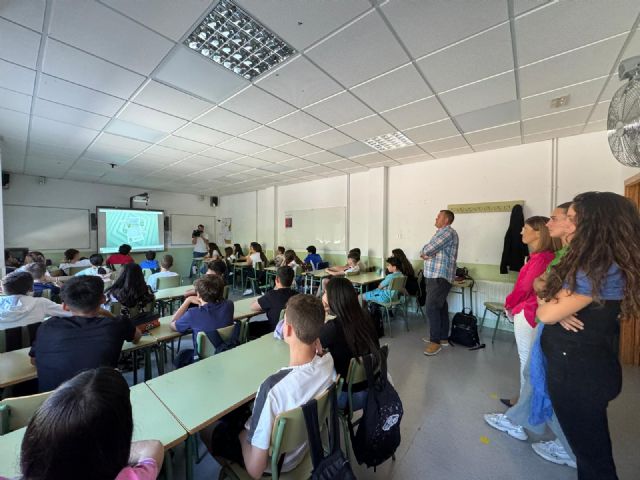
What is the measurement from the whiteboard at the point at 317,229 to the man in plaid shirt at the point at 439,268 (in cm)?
317

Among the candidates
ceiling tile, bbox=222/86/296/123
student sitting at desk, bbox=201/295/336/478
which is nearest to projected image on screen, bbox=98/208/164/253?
ceiling tile, bbox=222/86/296/123

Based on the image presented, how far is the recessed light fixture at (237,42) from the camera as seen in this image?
181cm

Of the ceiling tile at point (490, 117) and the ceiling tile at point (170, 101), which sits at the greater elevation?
the ceiling tile at point (490, 117)

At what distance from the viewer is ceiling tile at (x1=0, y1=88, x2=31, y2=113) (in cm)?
266

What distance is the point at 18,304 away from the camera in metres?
2.21

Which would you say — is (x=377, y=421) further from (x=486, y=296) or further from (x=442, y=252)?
(x=486, y=296)

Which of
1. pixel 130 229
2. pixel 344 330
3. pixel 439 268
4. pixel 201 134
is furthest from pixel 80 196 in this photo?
pixel 439 268

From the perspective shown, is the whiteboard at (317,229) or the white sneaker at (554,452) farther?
the whiteboard at (317,229)

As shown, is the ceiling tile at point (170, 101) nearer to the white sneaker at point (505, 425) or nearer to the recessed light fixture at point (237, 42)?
the recessed light fixture at point (237, 42)

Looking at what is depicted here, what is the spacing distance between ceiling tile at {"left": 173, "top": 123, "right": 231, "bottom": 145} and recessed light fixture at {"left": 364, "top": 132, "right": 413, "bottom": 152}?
2105mm

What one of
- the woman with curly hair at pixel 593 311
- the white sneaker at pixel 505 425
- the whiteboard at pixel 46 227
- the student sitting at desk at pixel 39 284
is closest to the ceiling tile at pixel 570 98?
the woman with curly hair at pixel 593 311

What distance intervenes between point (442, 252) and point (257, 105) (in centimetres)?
278

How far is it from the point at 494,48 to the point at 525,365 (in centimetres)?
235

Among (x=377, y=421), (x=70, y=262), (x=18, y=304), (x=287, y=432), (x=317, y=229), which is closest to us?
(x=287, y=432)
